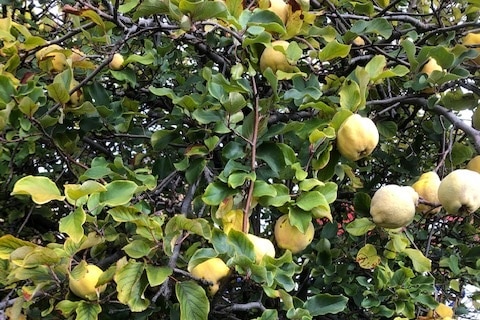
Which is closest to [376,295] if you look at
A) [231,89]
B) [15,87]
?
[231,89]

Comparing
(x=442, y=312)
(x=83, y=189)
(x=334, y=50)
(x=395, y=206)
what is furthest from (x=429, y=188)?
(x=83, y=189)

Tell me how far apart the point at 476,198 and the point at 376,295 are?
475mm

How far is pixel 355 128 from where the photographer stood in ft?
3.44

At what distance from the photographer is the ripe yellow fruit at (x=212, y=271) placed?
100 centimetres

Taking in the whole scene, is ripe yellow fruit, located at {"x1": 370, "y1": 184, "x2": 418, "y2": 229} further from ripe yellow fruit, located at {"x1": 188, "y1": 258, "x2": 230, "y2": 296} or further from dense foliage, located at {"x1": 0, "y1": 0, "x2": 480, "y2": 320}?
ripe yellow fruit, located at {"x1": 188, "y1": 258, "x2": 230, "y2": 296}

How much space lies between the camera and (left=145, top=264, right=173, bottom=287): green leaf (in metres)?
0.92

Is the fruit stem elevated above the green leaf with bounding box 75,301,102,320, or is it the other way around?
the fruit stem

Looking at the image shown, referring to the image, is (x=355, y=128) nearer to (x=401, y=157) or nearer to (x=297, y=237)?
(x=297, y=237)

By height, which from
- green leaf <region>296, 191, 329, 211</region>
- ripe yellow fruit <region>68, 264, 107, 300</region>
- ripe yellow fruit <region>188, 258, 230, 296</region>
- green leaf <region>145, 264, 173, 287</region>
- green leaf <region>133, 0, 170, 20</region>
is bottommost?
ripe yellow fruit <region>68, 264, 107, 300</region>

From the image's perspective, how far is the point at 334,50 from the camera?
3.75 feet

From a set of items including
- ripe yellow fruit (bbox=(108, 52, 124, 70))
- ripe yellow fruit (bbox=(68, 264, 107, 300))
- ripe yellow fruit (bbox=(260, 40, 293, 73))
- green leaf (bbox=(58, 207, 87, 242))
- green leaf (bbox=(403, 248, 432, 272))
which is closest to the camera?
green leaf (bbox=(58, 207, 87, 242))

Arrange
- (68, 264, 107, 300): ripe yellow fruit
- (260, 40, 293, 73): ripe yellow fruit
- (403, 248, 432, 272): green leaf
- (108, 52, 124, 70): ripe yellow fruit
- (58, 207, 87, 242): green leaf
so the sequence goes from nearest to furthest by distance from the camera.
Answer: (58, 207, 87, 242): green leaf < (68, 264, 107, 300): ripe yellow fruit < (260, 40, 293, 73): ripe yellow fruit < (403, 248, 432, 272): green leaf < (108, 52, 124, 70): ripe yellow fruit

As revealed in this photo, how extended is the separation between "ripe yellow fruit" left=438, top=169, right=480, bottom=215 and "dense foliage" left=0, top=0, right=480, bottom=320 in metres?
0.11

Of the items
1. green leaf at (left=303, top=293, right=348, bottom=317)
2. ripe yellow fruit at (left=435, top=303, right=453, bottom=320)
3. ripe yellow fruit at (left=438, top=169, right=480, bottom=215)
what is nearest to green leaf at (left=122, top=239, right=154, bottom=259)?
green leaf at (left=303, top=293, right=348, bottom=317)
